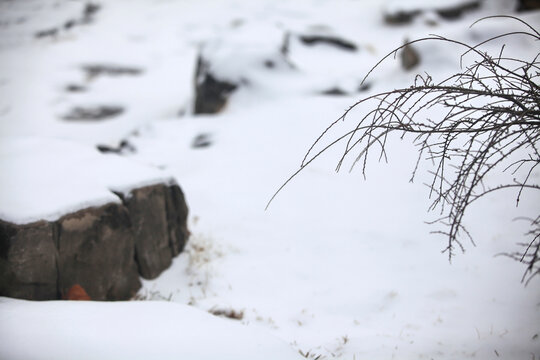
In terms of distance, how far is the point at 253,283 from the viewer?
3566 mm

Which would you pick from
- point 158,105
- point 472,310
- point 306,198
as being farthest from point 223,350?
point 158,105

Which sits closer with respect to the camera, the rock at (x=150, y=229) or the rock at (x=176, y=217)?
the rock at (x=150, y=229)

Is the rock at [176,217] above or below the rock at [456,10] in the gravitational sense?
below

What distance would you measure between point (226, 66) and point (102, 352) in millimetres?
7338

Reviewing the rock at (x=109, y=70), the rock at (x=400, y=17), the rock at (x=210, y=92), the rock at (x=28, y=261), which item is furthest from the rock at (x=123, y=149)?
the rock at (x=400, y=17)

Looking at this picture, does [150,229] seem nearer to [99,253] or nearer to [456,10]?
[99,253]

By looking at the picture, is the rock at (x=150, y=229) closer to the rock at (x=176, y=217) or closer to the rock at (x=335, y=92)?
the rock at (x=176, y=217)

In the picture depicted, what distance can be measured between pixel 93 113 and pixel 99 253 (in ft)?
27.8

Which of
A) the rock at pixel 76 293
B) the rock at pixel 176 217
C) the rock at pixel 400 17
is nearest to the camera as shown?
the rock at pixel 76 293

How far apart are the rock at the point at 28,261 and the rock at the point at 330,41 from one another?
1056 centimetres

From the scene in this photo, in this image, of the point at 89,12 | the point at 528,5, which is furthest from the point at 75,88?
the point at 528,5

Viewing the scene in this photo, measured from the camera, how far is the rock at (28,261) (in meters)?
2.56

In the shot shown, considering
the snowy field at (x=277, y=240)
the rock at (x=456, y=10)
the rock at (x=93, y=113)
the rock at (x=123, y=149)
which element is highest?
the rock at (x=456, y=10)

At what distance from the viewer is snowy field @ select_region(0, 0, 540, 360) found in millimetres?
2148
